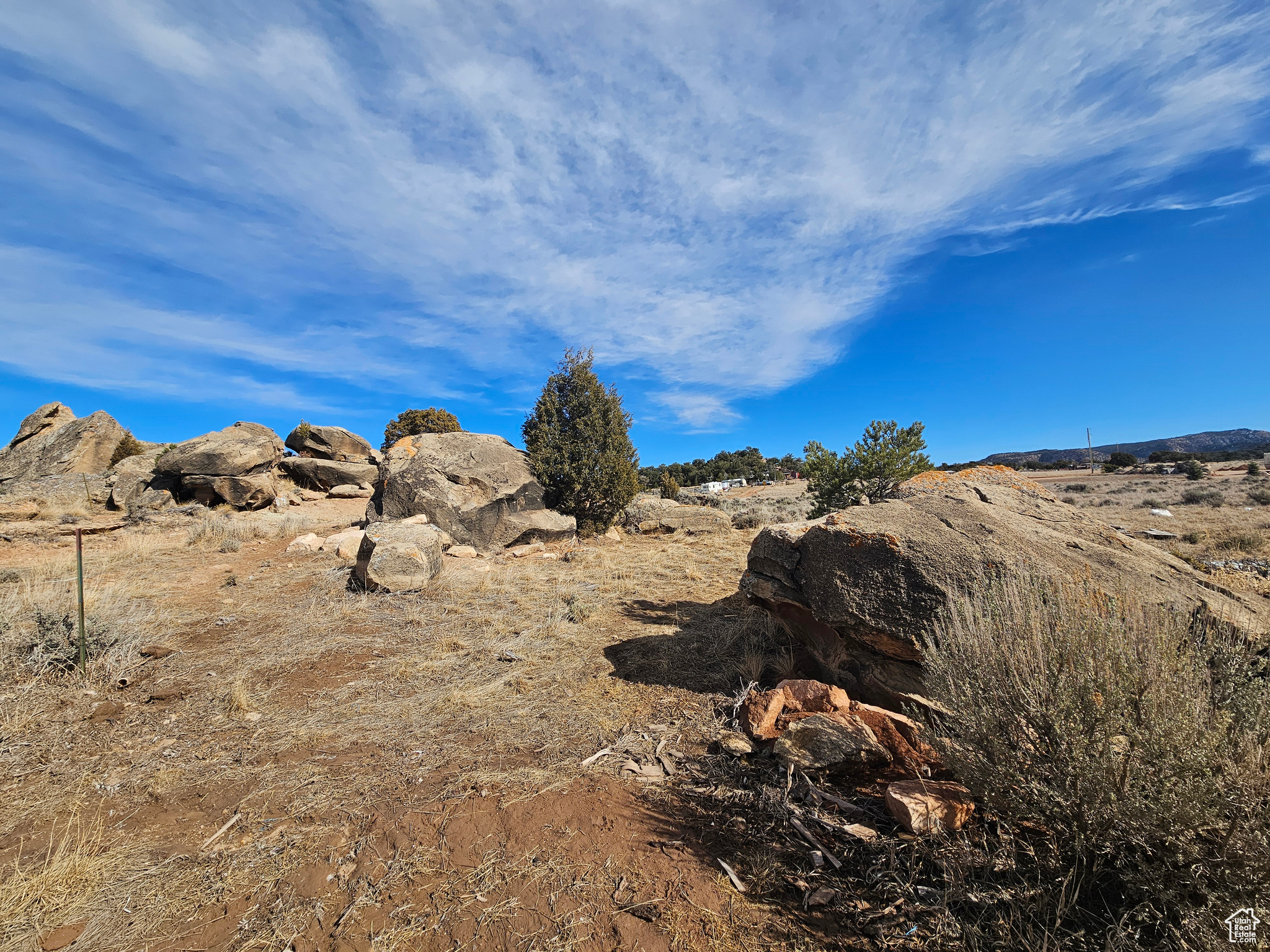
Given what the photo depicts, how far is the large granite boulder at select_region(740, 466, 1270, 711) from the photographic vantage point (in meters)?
3.78

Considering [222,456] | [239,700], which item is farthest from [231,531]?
[239,700]

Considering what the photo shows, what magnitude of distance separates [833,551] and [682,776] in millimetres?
2162

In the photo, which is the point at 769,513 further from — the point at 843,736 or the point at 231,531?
the point at 231,531

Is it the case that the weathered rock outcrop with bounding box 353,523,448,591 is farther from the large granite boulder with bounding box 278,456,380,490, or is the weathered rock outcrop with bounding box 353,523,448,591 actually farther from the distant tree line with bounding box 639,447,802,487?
the distant tree line with bounding box 639,447,802,487

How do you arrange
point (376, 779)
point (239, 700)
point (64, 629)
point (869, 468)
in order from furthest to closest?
1. point (869, 468)
2. point (64, 629)
3. point (239, 700)
4. point (376, 779)

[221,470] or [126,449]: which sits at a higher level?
[126,449]

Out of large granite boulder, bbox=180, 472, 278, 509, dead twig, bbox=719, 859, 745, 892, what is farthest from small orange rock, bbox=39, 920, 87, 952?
large granite boulder, bbox=180, 472, 278, 509

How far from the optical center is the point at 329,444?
73.8 feet

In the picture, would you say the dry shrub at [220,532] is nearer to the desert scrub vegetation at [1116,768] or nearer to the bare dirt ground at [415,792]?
the bare dirt ground at [415,792]

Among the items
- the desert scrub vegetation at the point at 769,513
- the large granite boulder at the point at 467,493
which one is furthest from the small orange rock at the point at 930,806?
the desert scrub vegetation at the point at 769,513

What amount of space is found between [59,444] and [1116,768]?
26240 millimetres

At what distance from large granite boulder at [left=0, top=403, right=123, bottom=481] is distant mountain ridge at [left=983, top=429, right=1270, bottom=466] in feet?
240

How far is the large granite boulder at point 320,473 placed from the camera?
2078cm

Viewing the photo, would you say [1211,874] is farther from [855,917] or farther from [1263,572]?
[1263,572]
